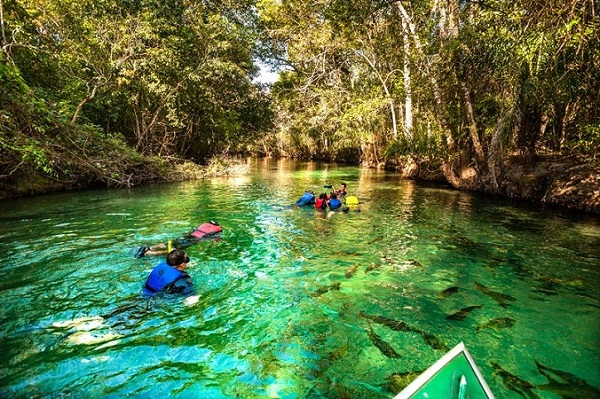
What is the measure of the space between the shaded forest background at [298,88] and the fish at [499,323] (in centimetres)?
657

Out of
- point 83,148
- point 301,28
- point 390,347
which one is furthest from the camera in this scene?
point 301,28

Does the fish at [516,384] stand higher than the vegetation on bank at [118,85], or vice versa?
the vegetation on bank at [118,85]

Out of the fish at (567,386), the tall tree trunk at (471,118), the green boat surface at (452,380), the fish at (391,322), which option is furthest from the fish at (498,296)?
the tall tree trunk at (471,118)

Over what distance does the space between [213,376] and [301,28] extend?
2624 centimetres

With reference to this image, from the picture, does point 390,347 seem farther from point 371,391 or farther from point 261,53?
point 261,53

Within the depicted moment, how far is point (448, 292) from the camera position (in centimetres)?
636

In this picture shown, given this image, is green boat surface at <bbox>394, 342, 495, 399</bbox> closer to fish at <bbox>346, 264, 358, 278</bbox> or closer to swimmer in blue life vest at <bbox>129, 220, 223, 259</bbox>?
fish at <bbox>346, 264, 358, 278</bbox>

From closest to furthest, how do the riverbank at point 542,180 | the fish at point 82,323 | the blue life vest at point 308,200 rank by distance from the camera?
1. the fish at point 82,323
2. the riverbank at point 542,180
3. the blue life vest at point 308,200

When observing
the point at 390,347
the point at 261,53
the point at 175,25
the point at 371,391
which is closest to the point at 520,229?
the point at 390,347

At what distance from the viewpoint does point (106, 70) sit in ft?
64.5

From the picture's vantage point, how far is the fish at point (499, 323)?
17.0 feet

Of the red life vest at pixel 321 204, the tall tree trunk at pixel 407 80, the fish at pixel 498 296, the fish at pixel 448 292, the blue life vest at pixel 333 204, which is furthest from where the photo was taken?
the tall tree trunk at pixel 407 80

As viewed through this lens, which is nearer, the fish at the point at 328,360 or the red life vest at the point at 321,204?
the fish at the point at 328,360

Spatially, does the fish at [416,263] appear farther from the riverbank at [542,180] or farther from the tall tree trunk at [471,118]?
the tall tree trunk at [471,118]
